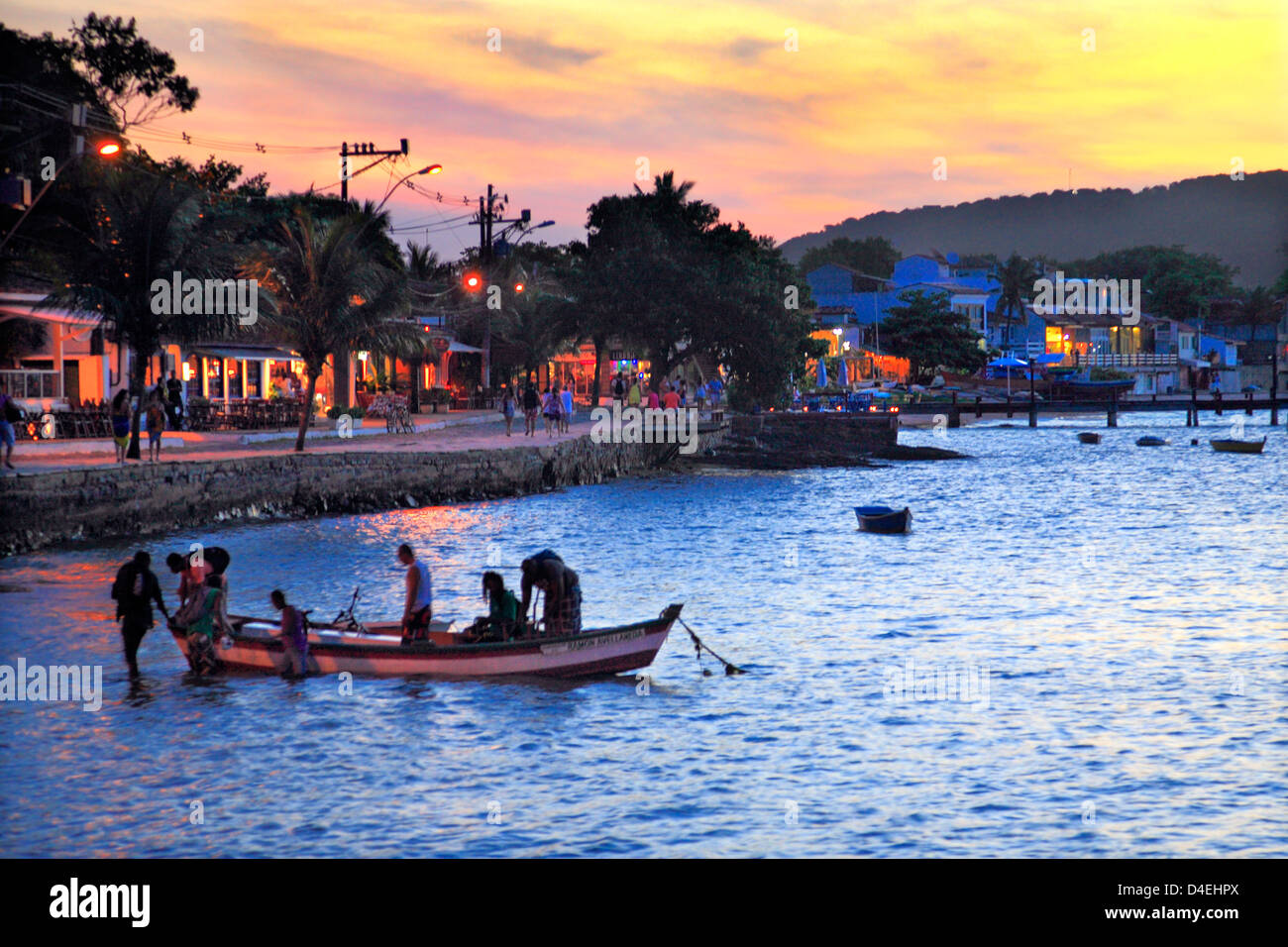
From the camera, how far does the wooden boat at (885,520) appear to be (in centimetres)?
4050

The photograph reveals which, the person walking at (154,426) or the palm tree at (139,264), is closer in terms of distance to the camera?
the palm tree at (139,264)

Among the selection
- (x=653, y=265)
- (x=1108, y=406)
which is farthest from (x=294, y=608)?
(x=1108, y=406)

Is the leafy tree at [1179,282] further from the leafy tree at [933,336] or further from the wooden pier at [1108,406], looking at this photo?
the leafy tree at [933,336]

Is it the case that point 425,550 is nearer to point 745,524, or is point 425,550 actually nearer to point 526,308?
point 745,524

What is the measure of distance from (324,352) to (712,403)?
49.9 m

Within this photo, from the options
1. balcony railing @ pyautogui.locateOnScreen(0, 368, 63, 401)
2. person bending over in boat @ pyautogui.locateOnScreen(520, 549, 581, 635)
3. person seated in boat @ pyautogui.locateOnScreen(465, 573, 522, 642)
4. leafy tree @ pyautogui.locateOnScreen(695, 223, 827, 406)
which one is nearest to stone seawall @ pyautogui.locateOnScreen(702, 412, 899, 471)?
leafy tree @ pyautogui.locateOnScreen(695, 223, 827, 406)

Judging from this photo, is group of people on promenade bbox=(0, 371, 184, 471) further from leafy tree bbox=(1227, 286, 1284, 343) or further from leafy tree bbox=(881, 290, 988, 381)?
leafy tree bbox=(1227, 286, 1284, 343)

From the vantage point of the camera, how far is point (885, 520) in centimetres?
4066

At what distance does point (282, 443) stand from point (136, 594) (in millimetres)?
25926

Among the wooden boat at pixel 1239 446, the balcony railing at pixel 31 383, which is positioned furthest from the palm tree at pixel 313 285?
the wooden boat at pixel 1239 446

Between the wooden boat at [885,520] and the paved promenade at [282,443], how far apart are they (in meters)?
13.7
